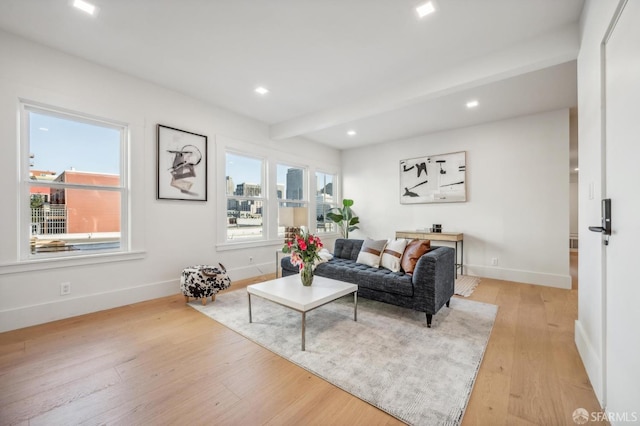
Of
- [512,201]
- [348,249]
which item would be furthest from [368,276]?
[512,201]

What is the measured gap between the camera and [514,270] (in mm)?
4359

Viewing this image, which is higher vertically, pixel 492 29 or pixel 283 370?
pixel 492 29

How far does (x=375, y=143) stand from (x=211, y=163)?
3.64 m

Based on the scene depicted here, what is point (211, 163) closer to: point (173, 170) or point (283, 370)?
point (173, 170)

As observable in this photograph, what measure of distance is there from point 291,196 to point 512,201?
13.0ft

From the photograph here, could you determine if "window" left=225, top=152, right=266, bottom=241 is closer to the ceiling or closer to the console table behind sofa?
the ceiling

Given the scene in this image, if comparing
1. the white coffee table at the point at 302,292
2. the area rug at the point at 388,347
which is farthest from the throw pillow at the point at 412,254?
the white coffee table at the point at 302,292

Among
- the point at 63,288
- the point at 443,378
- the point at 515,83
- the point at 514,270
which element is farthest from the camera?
the point at 514,270

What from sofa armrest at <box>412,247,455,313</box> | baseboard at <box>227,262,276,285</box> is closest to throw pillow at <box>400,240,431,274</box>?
sofa armrest at <box>412,247,455,313</box>

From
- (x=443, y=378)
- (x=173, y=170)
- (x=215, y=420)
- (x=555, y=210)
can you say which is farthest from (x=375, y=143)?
(x=215, y=420)

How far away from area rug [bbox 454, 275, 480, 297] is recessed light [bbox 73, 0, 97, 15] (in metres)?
4.94

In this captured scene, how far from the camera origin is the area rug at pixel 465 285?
3.70 m

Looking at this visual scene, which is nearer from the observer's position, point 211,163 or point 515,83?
point 515,83

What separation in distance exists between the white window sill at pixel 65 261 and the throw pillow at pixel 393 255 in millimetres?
3019
